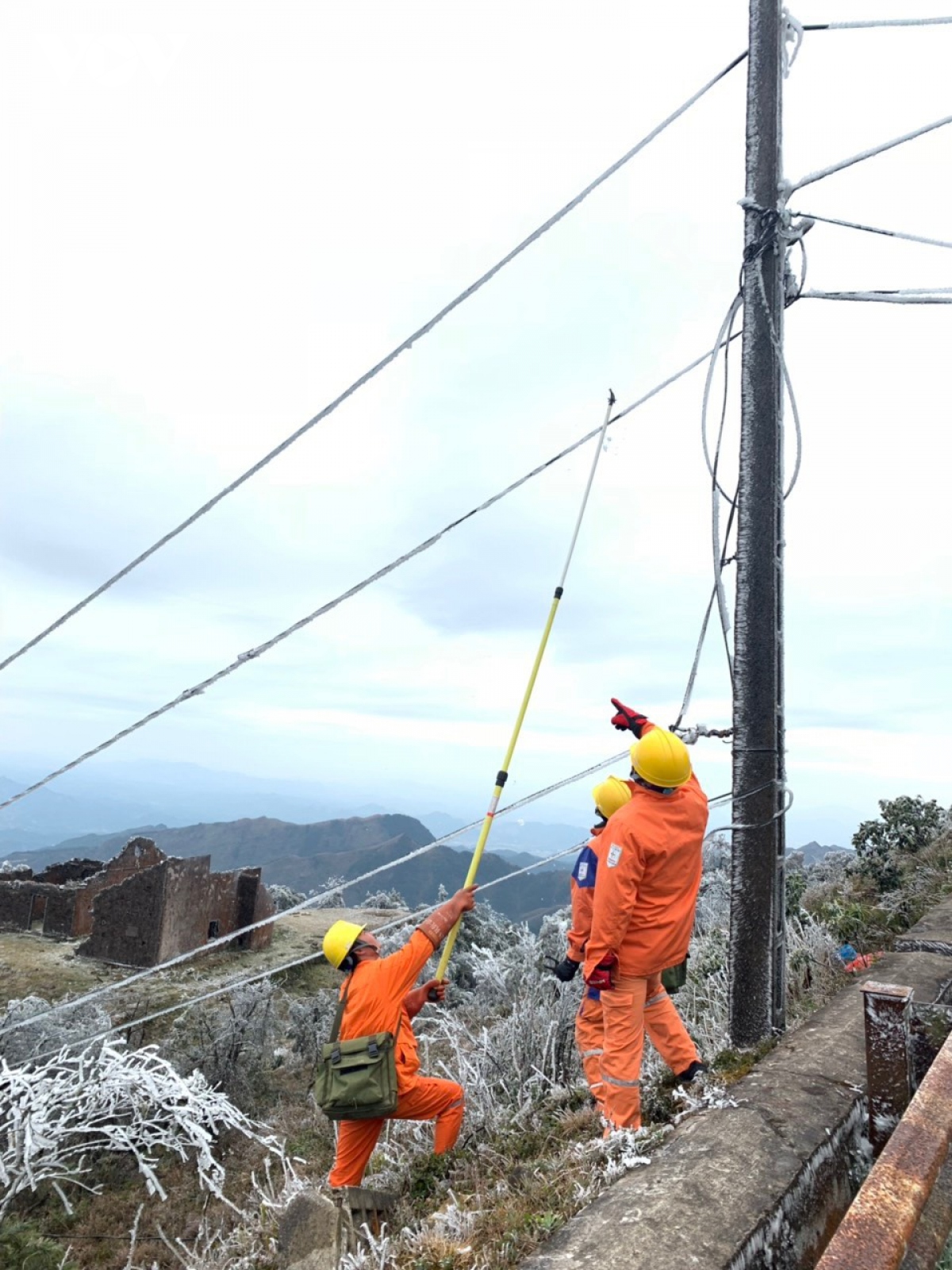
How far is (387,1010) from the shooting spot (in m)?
3.64

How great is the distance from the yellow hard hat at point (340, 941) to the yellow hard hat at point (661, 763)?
161 centimetres

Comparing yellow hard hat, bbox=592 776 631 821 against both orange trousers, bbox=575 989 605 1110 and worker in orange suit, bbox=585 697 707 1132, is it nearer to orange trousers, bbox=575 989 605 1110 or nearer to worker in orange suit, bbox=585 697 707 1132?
worker in orange suit, bbox=585 697 707 1132

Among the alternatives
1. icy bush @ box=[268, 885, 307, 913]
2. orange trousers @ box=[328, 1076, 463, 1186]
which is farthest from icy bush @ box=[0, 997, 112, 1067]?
icy bush @ box=[268, 885, 307, 913]

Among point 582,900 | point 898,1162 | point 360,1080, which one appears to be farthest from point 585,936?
→ point 898,1162

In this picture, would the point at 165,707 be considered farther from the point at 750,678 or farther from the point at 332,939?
the point at 750,678

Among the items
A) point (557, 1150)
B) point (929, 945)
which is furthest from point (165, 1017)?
point (929, 945)

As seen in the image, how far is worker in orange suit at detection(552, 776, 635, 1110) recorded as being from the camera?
3.98 meters

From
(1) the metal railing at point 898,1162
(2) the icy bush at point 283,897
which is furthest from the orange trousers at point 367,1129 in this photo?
(2) the icy bush at point 283,897

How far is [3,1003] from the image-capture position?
12516 mm

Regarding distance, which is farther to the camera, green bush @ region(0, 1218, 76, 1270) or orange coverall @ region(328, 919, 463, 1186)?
green bush @ region(0, 1218, 76, 1270)

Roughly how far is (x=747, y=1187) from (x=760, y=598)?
250 cm

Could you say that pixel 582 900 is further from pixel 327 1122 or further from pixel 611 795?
pixel 327 1122

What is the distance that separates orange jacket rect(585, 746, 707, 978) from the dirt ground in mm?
10992

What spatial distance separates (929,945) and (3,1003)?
13.7 m
